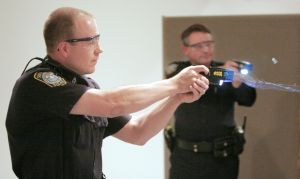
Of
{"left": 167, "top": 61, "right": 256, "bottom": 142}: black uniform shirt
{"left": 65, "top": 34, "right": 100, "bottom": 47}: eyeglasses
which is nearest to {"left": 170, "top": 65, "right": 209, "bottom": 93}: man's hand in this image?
{"left": 65, "top": 34, "right": 100, "bottom": 47}: eyeglasses

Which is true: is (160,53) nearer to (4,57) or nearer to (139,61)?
(139,61)

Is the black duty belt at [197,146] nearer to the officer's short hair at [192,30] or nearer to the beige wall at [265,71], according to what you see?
the beige wall at [265,71]

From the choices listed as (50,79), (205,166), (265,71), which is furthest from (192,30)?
(50,79)

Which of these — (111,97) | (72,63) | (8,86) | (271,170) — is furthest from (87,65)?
(271,170)

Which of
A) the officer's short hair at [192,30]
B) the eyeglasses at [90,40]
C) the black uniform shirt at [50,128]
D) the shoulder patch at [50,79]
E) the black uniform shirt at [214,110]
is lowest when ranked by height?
the black uniform shirt at [214,110]

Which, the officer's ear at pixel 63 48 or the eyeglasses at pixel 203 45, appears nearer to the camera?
the officer's ear at pixel 63 48

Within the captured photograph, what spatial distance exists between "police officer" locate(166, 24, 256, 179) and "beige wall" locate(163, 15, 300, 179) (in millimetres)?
48

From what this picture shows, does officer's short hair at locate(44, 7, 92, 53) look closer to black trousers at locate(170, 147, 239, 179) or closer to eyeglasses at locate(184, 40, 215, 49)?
eyeglasses at locate(184, 40, 215, 49)

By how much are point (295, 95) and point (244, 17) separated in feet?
1.62

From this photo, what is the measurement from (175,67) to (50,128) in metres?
1.06

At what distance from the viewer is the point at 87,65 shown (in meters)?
1.29

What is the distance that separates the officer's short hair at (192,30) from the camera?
2.09 metres

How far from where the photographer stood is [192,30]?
2.09 m

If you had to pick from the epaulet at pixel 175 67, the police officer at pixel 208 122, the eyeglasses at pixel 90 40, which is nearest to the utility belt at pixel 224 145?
the police officer at pixel 208 122
